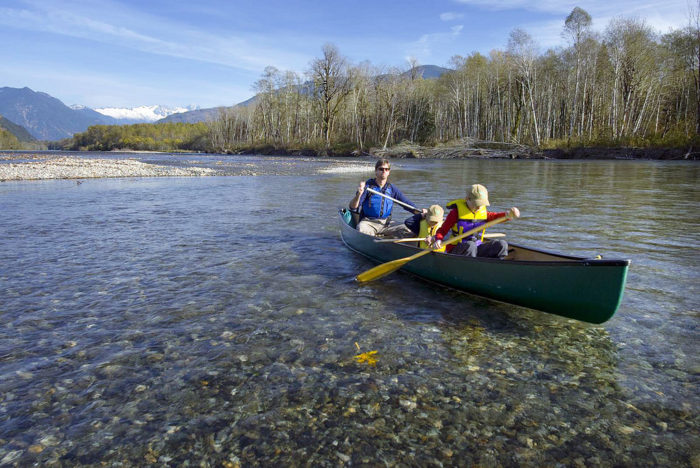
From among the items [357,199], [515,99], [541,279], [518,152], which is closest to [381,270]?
[357,199]

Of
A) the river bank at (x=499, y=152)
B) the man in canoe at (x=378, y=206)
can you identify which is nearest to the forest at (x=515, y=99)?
the river bank at (x=499, y=152)

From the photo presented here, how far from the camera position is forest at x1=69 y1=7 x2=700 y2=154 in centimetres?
3819

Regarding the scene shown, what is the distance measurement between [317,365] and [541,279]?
2565 millimetres

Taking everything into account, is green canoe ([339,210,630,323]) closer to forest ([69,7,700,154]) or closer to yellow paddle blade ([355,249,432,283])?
yellow paddle blade ([355,249,432,283])

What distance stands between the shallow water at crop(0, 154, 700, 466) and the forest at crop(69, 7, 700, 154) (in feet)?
121

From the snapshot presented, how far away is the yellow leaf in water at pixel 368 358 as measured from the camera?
405cm

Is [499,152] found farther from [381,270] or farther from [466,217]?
[381,270]

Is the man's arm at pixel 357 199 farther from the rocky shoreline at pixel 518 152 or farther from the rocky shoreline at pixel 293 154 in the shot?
the rocky shoreline at pixel 518 152

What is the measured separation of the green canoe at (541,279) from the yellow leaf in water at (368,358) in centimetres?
181

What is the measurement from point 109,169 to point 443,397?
27.7m

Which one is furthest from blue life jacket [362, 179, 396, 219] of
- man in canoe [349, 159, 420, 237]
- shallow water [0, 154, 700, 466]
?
shallow water [0, 154, 700, 466]

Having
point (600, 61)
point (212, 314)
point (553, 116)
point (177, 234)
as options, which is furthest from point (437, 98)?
point (212, 314)

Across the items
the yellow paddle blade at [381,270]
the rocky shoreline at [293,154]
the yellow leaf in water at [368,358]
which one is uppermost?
the rocky shoreline at [293,154]

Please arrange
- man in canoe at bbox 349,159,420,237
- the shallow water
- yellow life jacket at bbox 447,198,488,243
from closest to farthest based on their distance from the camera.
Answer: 1. the shallow water
2. yellow life jacket at bbox 447,198,488,243
3. man in canoe at bbox 349,159,420,237
